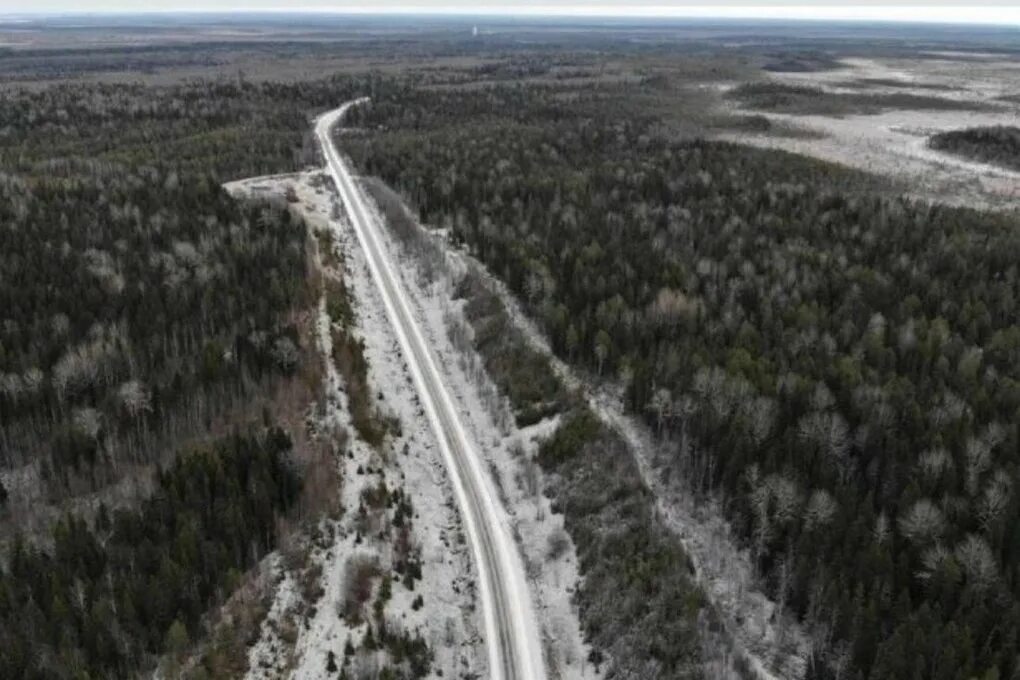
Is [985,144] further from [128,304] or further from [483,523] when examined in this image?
[128,304]

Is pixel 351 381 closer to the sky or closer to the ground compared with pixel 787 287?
closer to the ground

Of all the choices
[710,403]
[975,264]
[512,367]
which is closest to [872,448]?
[710,403]

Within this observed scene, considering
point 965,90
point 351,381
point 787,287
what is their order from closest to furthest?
point 351,381
point 787,287
point 965,90

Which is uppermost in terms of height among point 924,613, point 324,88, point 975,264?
point 324,88

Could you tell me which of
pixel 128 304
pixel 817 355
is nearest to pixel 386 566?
pixel 817 355

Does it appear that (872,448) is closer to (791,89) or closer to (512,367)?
(512,367)

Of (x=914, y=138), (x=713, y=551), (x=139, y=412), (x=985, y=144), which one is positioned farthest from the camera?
(x=914, y=138)

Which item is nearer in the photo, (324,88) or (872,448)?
(872,448)

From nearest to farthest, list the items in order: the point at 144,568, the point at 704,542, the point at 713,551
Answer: the point at 144,568 < the point at 713,551 < the point at 704,542

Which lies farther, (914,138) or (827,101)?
(827,101)
